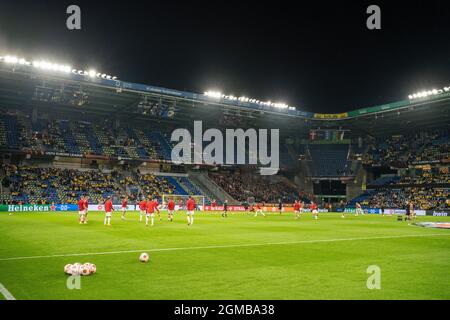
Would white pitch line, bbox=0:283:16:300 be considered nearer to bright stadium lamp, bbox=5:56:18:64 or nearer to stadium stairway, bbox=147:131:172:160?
bright stadium lamp, bbox=5:56:18:64

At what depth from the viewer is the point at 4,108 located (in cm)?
6166

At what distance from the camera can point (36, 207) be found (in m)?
50.0

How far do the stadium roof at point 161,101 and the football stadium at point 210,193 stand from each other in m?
0.26

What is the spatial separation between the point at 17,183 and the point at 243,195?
35611 millimetres

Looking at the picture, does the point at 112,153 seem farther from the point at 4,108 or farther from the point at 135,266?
the point at 135,266

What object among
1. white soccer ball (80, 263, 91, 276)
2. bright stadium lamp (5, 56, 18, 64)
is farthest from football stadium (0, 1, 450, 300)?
bright stadium lamp (5, 56, 18, 64)

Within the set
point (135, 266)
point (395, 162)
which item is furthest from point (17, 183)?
point (395, 162)

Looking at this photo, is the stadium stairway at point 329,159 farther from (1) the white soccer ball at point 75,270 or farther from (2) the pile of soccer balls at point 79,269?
(1) the white soccer ball at point 75,270

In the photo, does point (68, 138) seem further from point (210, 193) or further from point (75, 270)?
point (75, 270)

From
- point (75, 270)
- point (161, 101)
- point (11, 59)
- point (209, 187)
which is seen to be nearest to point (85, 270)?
point (75, 270)

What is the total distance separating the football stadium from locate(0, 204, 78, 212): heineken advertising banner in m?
0.13

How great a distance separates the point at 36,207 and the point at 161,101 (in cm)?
2309

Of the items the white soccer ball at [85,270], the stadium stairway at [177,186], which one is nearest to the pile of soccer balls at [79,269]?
the white soccer ball at [85,270]

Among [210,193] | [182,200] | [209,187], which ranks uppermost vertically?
[209,187]
